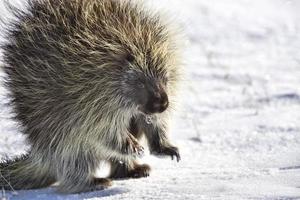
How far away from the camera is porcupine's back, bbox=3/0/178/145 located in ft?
16.6

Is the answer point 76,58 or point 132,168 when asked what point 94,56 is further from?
point 132,168

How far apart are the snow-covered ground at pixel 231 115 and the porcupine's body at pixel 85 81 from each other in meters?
0.27

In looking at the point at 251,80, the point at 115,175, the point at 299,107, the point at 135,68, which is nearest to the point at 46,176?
the point at 115,175

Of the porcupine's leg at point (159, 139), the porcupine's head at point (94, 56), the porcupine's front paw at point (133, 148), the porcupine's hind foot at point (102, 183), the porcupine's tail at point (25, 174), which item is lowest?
the porcupine's hind foot at point (102, 183)

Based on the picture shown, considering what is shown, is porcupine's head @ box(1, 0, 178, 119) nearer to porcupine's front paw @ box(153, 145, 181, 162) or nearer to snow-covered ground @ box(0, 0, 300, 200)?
porcupine's front paw @ box(153, 145, 181, 162)

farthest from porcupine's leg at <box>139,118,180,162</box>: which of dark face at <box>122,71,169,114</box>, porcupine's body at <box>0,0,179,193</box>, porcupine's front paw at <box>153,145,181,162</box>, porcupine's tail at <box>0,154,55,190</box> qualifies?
porcupine's tail at <box>0,154,55,190</box>

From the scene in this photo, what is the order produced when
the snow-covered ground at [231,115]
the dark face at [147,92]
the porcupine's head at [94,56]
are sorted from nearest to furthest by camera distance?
the snow-covered ground at [231,115], the dark face at [147,92], the porcupine's head at [94,56]

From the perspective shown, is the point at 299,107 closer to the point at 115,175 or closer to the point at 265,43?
the point at 115,175

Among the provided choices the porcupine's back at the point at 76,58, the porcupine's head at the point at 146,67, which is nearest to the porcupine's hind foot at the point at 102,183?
the porcupine's back at the point at 76,58

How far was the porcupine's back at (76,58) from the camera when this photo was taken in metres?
5.06

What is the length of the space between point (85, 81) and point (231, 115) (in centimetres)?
283

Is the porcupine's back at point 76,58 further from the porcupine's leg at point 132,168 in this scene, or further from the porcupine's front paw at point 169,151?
the porcupine's front paw at point 169,151

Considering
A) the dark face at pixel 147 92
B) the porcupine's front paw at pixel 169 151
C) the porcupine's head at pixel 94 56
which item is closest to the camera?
the dark face at pixel 147 92

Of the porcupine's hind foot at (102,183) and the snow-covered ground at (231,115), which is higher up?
the snow-covered ground at (231,115)
